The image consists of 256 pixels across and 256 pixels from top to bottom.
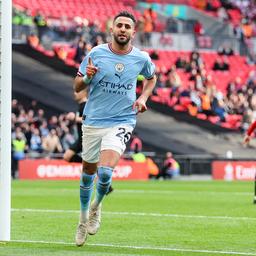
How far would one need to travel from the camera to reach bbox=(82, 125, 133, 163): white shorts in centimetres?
1141

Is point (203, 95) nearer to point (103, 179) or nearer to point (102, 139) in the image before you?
point (102, 139)

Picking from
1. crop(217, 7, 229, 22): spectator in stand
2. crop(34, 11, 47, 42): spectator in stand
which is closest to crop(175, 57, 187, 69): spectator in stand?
crop(34, 11, 47, 42): spectator in stand

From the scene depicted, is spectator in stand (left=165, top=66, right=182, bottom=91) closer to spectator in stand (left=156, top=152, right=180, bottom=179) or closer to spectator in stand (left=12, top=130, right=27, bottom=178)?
spectator in stand (left=156, top=152, right=180, bottom=179)

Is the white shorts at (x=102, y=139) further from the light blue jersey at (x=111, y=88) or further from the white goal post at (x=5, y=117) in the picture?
the white goal post at (x=5, y=117)

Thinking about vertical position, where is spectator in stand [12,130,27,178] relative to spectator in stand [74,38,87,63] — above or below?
below

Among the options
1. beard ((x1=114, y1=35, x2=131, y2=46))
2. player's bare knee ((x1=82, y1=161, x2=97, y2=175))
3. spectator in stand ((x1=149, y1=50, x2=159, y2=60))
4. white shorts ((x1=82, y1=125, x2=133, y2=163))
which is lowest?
player's bare knee ((x1=82, y1=161, x2=97, y2=175))

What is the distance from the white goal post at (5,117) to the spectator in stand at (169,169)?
82.8ft

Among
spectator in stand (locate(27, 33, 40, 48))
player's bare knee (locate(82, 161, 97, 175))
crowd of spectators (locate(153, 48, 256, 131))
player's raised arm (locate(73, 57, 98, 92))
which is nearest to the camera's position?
player's raised arm (locate(73, 57, 98, 92))

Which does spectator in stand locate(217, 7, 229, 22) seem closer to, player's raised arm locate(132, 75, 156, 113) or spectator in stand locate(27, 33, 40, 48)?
spectator in stand locate(27, 33, 40, 48)

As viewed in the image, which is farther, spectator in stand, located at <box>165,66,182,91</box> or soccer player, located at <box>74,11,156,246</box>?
spectator in stand, located at <box>165,66,182,91</box>

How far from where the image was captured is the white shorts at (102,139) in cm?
1141

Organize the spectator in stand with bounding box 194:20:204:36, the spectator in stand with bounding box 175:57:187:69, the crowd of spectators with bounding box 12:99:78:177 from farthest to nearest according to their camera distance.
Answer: the spectator in stand with bounding box 194:20:204:36 → the spectator in stand with bounding box 175:57:187:69 → the crowd of spectators with bounding box 12:99:78:177

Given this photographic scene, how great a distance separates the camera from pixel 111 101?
37.6ft

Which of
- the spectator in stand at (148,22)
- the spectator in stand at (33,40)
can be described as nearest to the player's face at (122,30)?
the spectator in stand at (33,40)
